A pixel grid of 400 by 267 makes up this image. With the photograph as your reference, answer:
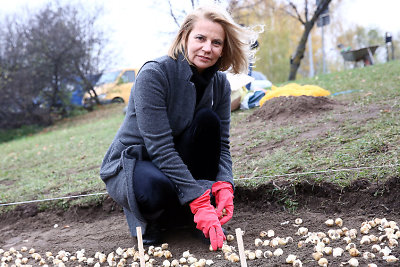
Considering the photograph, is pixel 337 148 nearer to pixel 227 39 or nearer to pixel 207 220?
pixel 227 39

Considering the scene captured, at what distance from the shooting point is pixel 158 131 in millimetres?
1937

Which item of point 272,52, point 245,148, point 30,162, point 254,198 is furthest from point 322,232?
point 272,52

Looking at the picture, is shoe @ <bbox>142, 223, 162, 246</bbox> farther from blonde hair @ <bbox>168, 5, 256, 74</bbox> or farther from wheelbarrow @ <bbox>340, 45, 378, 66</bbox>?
wheelbarrow @ <bbox>340, 45, 378, 66</bbox>

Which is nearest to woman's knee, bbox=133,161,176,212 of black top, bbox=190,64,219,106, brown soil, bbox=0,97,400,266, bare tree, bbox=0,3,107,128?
brown soil, bbox=0,97,400,266

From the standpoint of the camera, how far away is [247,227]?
2279 mm

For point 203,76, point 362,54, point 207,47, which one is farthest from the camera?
point 362,54

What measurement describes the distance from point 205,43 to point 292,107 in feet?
8.59

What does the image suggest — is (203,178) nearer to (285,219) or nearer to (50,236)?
(285,219)

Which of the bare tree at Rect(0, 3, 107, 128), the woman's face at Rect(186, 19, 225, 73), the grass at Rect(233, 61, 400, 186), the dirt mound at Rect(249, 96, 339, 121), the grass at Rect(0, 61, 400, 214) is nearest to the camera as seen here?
the woman's face at Rect(186, 19, 225, 73)

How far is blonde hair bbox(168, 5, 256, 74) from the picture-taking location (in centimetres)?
197

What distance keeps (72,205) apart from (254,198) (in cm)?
143

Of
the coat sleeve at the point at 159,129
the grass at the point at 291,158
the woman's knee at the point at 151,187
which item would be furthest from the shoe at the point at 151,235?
the grass at the point at 291,158

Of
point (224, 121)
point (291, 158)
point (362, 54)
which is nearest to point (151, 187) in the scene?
point (224, 121)

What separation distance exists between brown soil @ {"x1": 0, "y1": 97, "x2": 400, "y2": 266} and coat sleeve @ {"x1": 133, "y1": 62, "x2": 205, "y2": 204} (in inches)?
14.8
